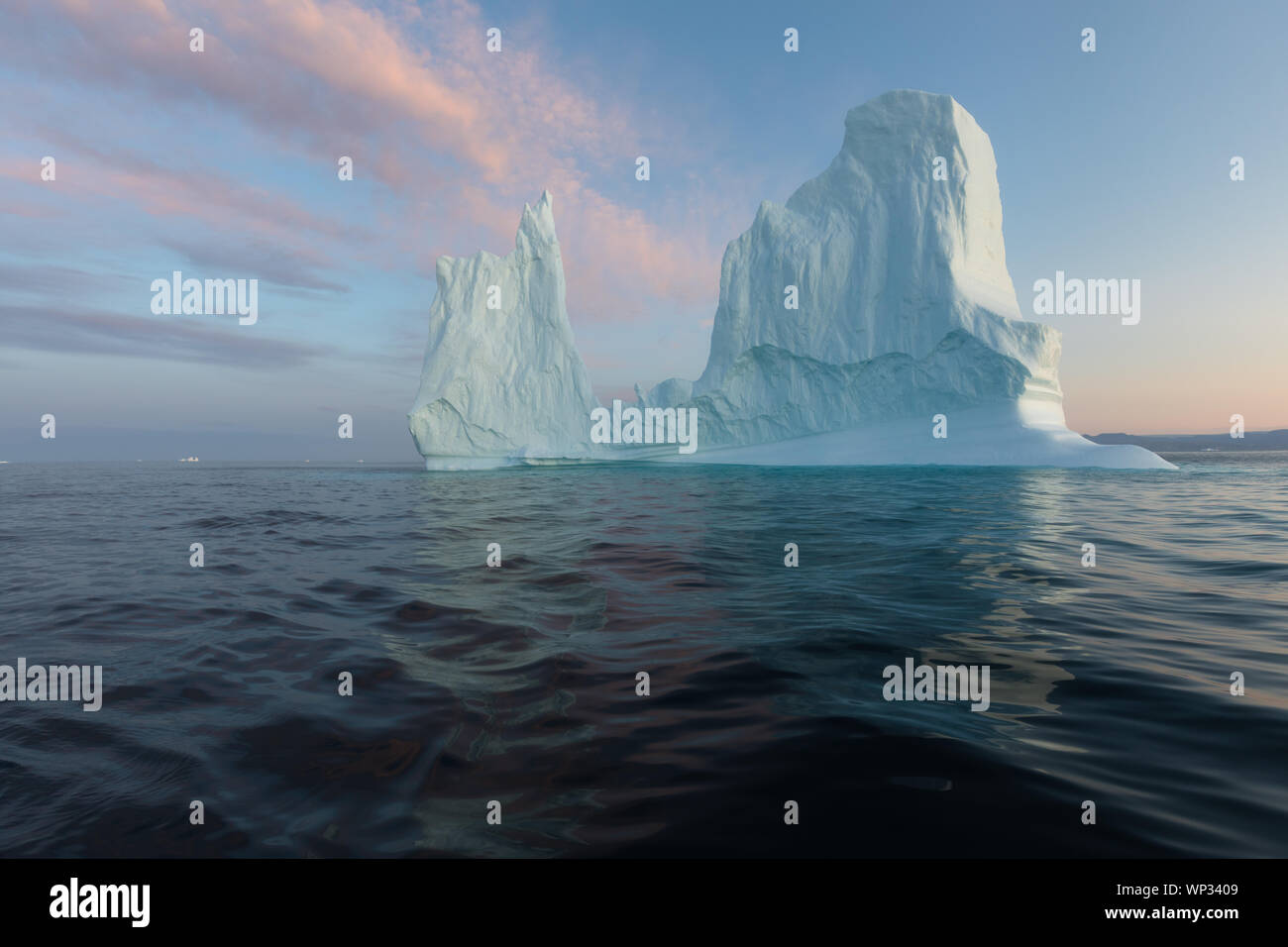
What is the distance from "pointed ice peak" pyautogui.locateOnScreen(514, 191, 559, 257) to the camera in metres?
34.4

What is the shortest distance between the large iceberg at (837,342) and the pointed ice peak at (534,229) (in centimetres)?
10

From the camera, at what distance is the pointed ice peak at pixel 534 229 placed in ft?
113

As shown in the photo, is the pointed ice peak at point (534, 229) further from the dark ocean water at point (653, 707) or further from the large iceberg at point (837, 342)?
the dark ocean water at point (653, 707)

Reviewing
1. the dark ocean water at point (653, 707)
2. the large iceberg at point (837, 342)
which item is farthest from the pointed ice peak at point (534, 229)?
the dark ocean water at point (653, 707)

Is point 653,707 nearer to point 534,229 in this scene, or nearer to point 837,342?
point 837,342

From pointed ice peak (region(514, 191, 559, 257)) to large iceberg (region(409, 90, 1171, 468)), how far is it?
0.10 meters

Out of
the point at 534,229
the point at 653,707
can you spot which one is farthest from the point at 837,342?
the point at 653,707

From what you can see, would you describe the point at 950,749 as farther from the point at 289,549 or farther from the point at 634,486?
the point at 634,486

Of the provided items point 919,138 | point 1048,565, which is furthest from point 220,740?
point 919,138

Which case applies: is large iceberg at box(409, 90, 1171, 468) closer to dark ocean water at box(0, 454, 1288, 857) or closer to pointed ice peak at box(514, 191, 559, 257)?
pointed ice peak at box(514, 191, 559, 257)

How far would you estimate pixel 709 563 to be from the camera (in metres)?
6.79

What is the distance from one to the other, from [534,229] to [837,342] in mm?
20032

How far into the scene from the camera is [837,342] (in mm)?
31281

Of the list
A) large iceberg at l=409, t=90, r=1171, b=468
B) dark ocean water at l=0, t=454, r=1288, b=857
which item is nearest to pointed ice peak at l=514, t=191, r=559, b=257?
large iceberg at l=409, t=90, r=1171, b=468
